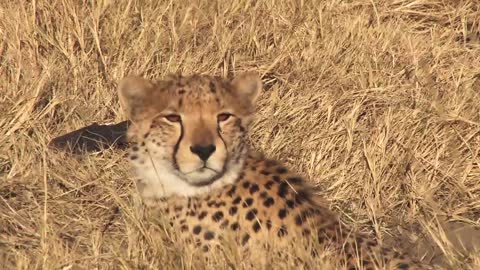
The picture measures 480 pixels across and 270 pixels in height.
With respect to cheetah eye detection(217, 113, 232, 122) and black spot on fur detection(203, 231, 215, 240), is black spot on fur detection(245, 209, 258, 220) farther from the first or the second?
cheetah eye detection(217, 113, 232, 122)

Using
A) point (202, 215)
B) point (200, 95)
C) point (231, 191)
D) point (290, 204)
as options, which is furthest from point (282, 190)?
point (200, 95)

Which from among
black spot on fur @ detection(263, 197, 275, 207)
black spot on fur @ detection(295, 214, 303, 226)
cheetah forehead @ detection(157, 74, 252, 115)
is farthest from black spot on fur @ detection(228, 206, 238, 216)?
cheetah forehead @ detection(157, 74, 252, 115)

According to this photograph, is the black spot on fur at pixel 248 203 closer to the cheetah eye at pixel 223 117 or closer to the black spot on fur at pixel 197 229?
the black spot on fur at pixel 197 229

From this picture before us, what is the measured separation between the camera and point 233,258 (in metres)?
3.04

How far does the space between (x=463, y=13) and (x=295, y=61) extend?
1.04 meters

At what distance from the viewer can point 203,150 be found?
3262mm

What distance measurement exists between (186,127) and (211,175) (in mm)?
168

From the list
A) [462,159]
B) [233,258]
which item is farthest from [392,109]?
[233,258]

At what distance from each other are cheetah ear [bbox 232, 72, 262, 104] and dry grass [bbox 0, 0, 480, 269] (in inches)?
19.8

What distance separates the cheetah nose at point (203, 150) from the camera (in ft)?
10.7

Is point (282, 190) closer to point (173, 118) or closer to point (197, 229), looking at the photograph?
point (197, 229)

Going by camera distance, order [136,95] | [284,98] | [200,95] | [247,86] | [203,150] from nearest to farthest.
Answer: [203,150] < [200,95] < [136,95] < [247,86] < [284,98]

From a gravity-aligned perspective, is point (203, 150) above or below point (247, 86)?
below

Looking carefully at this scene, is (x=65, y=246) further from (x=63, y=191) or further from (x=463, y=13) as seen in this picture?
(x=463, y=13)
